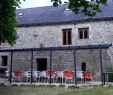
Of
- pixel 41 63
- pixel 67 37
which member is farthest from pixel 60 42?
pixel 41 63

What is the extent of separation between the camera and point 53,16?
3241 cm

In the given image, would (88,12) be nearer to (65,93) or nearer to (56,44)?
(65,93)

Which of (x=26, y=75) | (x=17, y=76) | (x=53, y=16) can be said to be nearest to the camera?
(x=17, y=76)

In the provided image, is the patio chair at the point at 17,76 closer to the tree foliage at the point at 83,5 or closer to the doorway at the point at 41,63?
the doorway at the point at 41,63

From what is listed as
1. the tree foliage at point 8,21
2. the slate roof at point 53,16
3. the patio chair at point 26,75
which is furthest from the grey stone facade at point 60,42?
the tree foliage at point 8,21

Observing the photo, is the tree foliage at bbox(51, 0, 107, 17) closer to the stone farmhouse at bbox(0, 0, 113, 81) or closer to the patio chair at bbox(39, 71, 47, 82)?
the patio chair at bbox(39, 71, 47, 82)

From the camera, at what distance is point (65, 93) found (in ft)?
53.8

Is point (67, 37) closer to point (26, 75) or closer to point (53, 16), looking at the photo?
point (53, 16)

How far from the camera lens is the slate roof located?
29837 mm

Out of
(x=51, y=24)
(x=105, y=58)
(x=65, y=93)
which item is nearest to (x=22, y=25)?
(x=51, y=24)

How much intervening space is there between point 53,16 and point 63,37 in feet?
8.33

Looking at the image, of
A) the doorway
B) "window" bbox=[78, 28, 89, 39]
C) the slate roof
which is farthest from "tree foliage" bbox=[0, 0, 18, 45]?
the doorway

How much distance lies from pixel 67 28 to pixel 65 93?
15113 mm

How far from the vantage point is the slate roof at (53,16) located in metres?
A: 29.8
